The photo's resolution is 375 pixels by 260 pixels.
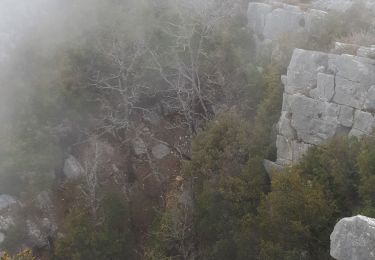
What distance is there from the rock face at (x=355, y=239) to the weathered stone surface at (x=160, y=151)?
15851 millimetres

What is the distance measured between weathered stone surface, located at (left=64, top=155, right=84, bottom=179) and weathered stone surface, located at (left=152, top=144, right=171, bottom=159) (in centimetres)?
425

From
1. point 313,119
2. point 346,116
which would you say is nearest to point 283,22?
point 313,119

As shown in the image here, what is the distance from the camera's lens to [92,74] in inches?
1042

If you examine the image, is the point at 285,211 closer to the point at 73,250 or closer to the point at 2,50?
the point at 73,250

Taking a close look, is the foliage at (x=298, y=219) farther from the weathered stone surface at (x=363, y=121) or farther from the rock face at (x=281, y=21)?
the rock face at (x=281, y=21)

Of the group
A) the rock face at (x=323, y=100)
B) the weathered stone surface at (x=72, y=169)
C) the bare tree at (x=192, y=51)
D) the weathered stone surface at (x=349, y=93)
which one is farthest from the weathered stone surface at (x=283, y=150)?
the weathered stone surface at (x=72, y=169)

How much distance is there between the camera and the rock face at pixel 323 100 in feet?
59.2

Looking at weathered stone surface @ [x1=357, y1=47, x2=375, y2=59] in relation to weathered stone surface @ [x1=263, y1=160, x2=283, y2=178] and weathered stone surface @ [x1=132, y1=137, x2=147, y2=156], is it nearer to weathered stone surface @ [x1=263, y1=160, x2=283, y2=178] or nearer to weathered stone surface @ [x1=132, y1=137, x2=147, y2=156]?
weathered stone surface @ [x1=263, y1=160, x2=283, y2=178]

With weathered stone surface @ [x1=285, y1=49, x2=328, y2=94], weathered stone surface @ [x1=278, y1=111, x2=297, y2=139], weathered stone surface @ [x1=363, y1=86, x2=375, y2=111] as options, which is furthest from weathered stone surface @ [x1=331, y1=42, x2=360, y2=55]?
weathered stone surface @ [x1=278, y1=111, x2=297, y2=139]

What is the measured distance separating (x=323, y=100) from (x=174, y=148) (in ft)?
34.0

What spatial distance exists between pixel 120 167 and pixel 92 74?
17.7 ft

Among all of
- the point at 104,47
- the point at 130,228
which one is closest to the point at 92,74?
the point at 104,47

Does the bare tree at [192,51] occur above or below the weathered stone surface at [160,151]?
above

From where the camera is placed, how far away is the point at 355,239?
11461mm
